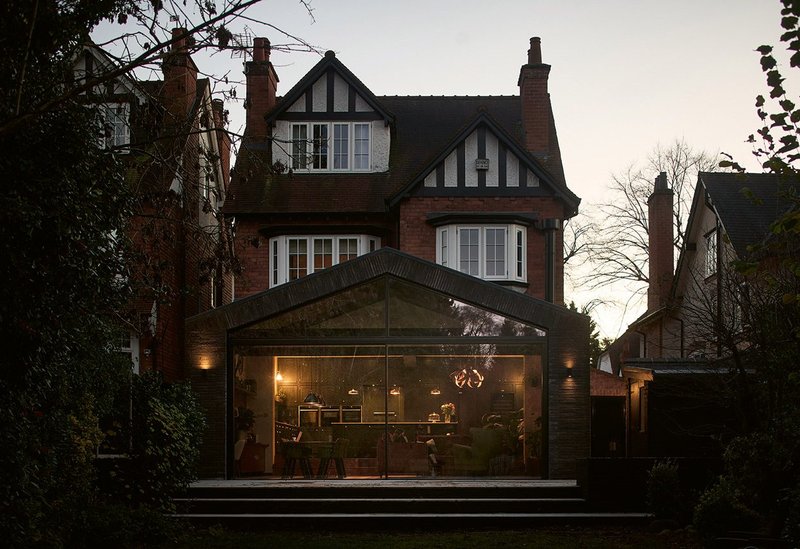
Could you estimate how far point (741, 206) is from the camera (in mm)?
25328

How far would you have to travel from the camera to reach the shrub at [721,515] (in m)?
11.9

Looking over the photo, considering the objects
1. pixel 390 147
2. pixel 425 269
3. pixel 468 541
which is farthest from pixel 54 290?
pixel 390 147

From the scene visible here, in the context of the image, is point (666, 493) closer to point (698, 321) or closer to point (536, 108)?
point (698, 321)

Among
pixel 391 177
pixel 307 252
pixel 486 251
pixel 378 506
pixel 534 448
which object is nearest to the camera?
pixel 378 506

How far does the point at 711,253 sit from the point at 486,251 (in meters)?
7.24

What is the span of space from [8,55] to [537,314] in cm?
1205

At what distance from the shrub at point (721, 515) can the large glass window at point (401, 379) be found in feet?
22.4

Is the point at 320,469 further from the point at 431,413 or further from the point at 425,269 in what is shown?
the point at 425,269

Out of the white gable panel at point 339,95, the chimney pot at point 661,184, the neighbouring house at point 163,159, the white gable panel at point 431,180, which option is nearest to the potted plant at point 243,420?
the neighbouring house at point 163,159

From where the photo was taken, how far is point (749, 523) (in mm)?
12008

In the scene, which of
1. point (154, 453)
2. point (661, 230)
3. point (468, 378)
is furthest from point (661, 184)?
point (154, 453)

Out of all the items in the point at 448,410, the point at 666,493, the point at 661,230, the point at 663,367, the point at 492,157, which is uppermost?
the point at 492,157

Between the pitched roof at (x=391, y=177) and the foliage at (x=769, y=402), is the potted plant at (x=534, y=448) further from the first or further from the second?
the pitched roof at (x=391, y=177)

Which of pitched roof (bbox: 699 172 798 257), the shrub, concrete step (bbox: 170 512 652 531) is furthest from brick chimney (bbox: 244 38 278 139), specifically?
the shrub
